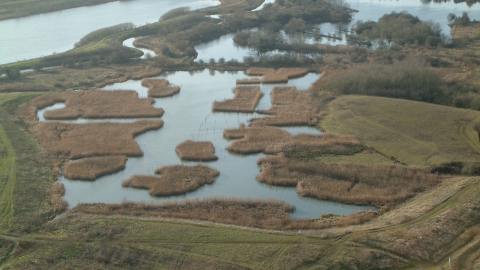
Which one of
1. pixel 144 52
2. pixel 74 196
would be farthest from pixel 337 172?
pixel 144 52

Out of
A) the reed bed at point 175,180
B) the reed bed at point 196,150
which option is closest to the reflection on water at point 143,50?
the reed bed at point 196,150

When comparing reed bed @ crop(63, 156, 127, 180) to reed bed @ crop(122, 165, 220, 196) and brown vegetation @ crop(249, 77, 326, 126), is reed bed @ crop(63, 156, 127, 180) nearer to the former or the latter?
reed bed @ crop(122, 165, 220, 196)

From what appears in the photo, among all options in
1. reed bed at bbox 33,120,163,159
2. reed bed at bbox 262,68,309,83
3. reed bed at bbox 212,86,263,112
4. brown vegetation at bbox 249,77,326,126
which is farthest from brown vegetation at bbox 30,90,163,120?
reed bed at bbox 262,68,309,83

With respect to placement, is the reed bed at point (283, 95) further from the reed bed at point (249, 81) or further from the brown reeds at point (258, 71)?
the brown reeds at point (258, 71)

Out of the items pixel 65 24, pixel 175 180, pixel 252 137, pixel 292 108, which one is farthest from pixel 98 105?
pixel 65 24

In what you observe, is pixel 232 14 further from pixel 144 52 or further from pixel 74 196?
pixel 74 196
